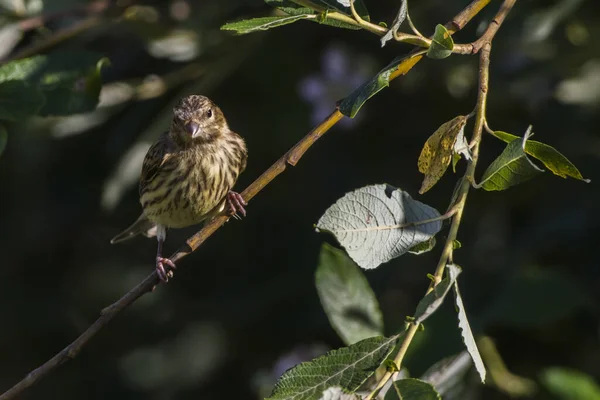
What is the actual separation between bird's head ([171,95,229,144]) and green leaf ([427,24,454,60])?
228 cm

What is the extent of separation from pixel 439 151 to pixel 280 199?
302cm

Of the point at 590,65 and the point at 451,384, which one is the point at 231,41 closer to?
the point at 590,65

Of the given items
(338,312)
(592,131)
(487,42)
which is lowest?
(592,131)

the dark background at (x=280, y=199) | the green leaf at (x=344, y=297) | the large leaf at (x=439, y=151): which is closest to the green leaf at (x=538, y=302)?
the dark background at (x=280, y=199)

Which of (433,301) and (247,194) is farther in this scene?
(247,194)

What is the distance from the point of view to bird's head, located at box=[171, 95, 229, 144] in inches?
185

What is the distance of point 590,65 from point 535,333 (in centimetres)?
127

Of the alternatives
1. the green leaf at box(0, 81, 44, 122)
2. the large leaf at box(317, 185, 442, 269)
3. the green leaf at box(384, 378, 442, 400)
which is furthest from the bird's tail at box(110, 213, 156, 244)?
the green leaf at box(384, 378, 442, 400)

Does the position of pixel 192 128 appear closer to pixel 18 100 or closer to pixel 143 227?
pixel 143 227

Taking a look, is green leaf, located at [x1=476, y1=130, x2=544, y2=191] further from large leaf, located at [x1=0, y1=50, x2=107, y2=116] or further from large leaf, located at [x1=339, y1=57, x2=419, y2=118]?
large leaf, located at [x1=0, y1=50, x2=107, y2=116]

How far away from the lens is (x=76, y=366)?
6.30 m

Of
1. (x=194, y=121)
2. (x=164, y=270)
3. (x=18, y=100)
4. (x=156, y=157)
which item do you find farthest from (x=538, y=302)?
(x=18, y=100)

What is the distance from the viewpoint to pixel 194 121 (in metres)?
4.68

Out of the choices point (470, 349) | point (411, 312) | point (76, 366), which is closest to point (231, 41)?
point (411, 312)
